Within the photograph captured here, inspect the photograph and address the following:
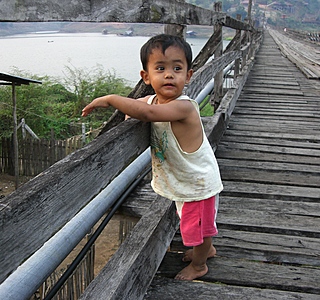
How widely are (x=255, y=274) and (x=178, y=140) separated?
86 cm

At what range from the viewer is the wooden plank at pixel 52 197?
967 millimetres

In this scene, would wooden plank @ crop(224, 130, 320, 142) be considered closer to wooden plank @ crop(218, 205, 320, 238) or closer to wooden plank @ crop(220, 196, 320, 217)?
→ wooden plank @ crop(220, 196, 320, 217)

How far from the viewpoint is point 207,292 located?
2242 mm

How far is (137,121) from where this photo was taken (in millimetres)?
1974

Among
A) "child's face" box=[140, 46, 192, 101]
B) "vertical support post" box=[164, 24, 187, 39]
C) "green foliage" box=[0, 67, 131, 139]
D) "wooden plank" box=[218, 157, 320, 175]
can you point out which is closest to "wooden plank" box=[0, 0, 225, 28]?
"vertical support post" box=[164, 24, 187, 39]

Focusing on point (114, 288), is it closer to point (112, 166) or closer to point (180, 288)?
point (112, 166)

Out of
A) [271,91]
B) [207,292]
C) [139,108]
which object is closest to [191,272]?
[207,292]

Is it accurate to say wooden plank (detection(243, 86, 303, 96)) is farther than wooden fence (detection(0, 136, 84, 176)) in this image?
No

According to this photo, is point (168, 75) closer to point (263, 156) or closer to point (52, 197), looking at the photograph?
point (52, 197)

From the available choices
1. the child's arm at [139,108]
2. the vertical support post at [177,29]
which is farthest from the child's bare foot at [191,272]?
the vertical support post at [177,29]

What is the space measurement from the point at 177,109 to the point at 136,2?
528 mm

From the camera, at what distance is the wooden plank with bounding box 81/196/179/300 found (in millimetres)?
1683

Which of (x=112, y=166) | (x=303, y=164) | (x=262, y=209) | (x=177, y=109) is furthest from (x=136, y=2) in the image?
(x=303, y=164)

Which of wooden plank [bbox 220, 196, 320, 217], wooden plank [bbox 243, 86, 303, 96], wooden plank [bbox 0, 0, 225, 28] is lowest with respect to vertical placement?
wooden plank [bbox 220, 196, 320, 217]
